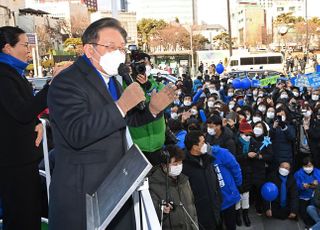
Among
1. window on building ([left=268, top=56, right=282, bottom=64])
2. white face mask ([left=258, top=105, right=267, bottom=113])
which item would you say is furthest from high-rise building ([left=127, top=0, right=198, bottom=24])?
white face mask ([left=258, top=105, right=267, bottom=113])

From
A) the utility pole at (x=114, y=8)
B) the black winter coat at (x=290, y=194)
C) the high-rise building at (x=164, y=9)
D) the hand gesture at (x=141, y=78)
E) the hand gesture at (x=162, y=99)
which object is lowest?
→ the black winter coat at (x=290, y=194)

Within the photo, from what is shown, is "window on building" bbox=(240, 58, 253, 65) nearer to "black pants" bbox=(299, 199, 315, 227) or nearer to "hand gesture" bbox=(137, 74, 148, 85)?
"black pants" bbox=(299, 199, 315, 227)

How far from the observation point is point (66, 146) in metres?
1.87

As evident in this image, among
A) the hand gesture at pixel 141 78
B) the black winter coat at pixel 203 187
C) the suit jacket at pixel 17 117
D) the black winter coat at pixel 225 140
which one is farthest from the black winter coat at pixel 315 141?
the suit jacket at pixel 17 117

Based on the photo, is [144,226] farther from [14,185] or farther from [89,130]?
[14,185]

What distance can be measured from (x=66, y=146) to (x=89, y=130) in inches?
7.9

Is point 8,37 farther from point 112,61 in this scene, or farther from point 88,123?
point 88,123

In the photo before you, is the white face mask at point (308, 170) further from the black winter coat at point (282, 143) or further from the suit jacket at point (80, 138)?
the suit jacket at point (80, 138)

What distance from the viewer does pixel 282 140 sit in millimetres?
6770

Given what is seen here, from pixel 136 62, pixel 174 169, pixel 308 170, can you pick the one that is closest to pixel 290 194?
pixel 308 170

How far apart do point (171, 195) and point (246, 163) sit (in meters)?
2.64

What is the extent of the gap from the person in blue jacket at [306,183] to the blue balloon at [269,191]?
1.16 ft

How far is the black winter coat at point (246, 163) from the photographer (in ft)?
19.4

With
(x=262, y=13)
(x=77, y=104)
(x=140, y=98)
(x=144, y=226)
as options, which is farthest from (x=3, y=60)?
(x=262, y=13)
